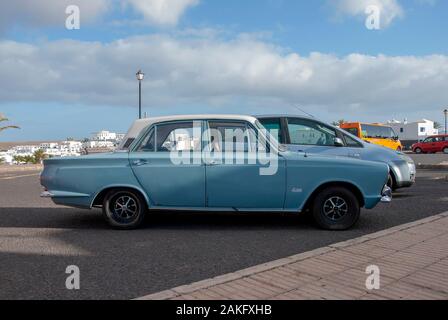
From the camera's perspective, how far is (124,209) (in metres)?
6.36

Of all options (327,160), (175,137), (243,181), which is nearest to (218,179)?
(243,181)

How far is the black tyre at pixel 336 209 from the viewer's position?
20.3 feet

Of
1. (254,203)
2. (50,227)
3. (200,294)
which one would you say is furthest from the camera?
(50,227)

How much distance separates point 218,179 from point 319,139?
357cm

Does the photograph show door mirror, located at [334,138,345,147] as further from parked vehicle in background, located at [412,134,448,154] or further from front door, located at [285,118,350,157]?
parked vehicle in background, located at [412,134,448,154]

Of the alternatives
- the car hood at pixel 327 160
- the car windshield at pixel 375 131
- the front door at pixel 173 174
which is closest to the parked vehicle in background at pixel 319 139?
the car hood at pixel 327 160

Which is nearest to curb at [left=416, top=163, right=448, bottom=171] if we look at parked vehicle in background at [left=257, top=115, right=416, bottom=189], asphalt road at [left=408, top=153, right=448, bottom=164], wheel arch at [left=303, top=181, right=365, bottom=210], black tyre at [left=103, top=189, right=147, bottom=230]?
asphalt road at [left=408, top=153, right=448, bottom=164]

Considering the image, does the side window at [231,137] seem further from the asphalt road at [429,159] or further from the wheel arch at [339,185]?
the asphalt road at [429,159]

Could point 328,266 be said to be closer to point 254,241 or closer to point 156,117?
point 254,241

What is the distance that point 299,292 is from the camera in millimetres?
3566

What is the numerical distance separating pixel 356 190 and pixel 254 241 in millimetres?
1760

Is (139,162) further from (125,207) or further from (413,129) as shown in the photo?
(413,129)

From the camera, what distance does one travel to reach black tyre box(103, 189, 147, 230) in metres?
6.30

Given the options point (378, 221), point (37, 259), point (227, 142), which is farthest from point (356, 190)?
point (37, 259)
